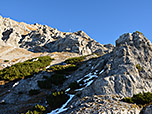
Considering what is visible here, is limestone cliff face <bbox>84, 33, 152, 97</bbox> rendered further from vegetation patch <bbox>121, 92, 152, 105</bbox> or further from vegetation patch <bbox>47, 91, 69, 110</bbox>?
vegetation patch <bbox>47, 91, 69, 110</bbox>

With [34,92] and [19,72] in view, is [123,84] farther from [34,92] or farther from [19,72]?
[19,72]

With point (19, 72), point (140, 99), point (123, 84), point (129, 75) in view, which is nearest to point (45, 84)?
point (19, 72)

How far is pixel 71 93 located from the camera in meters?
17.6

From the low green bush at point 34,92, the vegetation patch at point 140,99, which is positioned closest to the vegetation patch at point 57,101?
the low green bush at point 34,92

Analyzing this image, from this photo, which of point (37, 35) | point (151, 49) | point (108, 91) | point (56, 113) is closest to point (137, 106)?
point (108, 91)

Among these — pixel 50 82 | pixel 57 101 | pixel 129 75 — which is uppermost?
pixel 50 82

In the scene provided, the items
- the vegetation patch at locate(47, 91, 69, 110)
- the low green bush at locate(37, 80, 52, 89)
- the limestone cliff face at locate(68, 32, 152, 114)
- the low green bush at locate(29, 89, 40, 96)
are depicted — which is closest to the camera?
the limestone cliff face at locate(68, 32, 152, 114)

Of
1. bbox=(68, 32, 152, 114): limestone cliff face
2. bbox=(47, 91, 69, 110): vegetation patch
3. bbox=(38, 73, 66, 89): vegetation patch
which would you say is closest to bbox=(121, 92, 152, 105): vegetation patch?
bbox=(68, 32, 152, 114): limestone cliff face

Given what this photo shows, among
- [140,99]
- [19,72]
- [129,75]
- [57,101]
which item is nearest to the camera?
[140,99]

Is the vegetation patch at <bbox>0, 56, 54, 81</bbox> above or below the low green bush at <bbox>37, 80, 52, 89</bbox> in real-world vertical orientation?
above

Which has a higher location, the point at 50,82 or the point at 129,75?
the point at 50,82

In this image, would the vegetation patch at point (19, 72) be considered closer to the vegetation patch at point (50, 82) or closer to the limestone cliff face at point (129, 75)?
the vegetation patch at point (50, 82)

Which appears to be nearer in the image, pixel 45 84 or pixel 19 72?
pixel 45 84

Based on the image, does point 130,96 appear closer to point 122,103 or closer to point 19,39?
point 122,103
